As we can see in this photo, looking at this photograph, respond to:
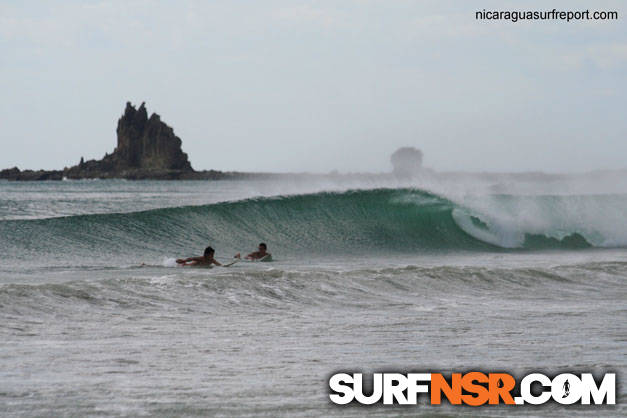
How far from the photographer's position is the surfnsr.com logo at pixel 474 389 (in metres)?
5.57

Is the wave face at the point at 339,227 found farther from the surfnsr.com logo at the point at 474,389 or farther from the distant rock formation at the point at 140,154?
the distant rock formation at the point at 140,154

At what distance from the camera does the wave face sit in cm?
1966

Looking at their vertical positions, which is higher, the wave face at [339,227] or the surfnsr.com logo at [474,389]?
the wave face at [339,227]

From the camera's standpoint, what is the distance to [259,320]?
8.89m

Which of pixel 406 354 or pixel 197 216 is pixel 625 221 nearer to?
pixel 197 216

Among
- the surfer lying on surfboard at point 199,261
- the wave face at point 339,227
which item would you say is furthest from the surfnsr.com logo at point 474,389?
the wave face at point 339,227

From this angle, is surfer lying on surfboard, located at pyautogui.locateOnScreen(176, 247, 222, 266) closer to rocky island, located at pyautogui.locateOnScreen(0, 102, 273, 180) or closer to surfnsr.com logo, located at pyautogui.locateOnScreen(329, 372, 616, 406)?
surfnsr.com logo, located at pyautogui.locateOnScreen(329, 372, 616, 406)

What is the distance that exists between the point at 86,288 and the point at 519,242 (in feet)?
51.5

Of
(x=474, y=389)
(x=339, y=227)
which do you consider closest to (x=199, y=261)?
(x=474, y=389)

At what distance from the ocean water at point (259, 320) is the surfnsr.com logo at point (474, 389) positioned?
17cm

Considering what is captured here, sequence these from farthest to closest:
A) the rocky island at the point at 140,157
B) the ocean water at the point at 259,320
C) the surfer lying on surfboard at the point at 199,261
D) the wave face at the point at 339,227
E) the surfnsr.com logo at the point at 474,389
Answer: the rocky island at the point at 140,157, the wave face at the point at 339,227, the surfer lying on surfboard at the point at 199,261, the ocean water at the point at 259,320, the surfnsr.com logo at the point at 474,389

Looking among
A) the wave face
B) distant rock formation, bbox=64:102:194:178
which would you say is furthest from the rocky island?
the wave face

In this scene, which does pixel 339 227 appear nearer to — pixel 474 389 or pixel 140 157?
pixel 474 389

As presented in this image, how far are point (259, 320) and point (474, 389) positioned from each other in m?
3.50
